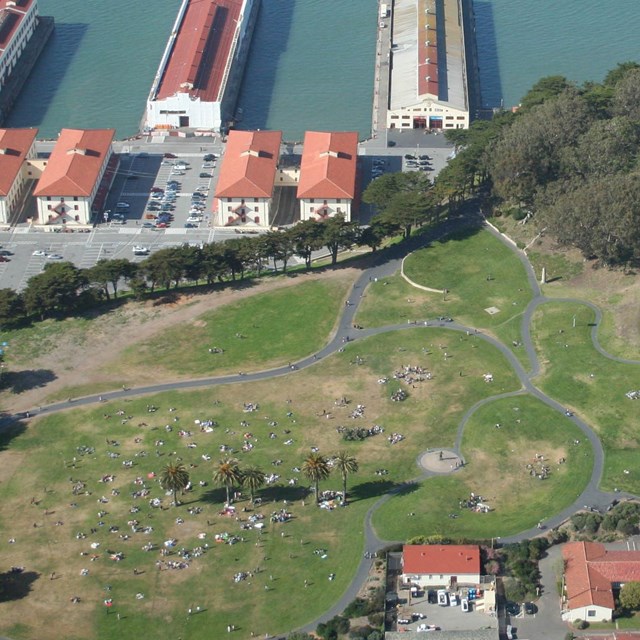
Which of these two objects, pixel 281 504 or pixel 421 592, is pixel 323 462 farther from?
pixel 421 592

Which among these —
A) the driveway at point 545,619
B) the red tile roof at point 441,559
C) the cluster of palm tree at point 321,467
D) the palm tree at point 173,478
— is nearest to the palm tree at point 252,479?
the cluster of palm tree at point 321,467

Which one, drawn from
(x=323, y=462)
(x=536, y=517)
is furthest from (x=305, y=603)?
(x=536, y=517)

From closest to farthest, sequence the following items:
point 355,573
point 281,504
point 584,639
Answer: point 584,639, point 355,573, point 281,504

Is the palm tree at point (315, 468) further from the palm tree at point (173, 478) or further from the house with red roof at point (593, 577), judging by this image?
the house with red roof at point (593, 577)

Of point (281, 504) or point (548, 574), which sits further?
point (281, 504)

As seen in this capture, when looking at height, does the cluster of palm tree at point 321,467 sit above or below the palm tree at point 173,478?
above

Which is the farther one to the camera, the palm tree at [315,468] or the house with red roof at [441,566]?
the palm tree at [315,468]

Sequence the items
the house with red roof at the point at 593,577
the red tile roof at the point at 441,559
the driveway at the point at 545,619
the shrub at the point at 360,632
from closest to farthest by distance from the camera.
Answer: the shrub at the point at 360,632 → the driveway at the point at 545,619 → the house with red roof at the point at 593,577 → the red tile roof at the point at 441,559

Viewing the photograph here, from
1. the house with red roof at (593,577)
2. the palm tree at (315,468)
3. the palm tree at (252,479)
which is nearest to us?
the house with red roof at (593,577)
